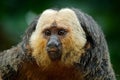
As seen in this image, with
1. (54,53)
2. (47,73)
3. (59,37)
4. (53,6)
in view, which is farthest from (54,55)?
(53,6)

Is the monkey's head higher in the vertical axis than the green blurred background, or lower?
lower

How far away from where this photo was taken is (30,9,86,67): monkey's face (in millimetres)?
10367

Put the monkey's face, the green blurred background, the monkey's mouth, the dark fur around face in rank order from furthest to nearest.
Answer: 1. the green blurred background
2. the dark fur around face
3. the monkey's face
4. the monkey's mouth

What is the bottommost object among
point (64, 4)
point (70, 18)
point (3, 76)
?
point (3, 76)

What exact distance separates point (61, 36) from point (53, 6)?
328 cm

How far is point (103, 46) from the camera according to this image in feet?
34.9

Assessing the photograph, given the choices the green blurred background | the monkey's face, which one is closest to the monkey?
the monkey's face

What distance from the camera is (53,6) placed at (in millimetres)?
13633

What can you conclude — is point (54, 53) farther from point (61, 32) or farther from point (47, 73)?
point (47, 73)

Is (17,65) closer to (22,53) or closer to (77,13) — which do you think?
(22,53)

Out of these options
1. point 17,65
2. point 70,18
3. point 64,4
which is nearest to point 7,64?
point 17,65

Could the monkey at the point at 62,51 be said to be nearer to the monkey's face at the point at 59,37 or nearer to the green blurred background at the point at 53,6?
the monkey's face at the point at 59,37

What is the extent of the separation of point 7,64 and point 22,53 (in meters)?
0.31

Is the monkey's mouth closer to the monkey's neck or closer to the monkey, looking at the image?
the monkey
